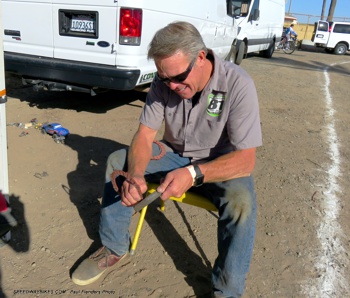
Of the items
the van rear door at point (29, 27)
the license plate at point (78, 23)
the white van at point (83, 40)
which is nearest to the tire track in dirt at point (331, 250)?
the white van at point (83, 40)

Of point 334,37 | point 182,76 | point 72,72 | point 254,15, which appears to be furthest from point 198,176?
point 334,37

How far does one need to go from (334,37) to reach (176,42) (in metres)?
23.4

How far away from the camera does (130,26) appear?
4.12 meters

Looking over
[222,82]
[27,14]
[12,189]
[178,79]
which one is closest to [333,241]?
[222,82]

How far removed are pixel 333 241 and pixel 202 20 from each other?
4.14 m

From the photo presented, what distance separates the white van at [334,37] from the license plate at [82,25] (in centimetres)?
2147

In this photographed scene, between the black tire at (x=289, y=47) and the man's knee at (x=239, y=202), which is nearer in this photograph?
the man's knee at (x=239, y=202)

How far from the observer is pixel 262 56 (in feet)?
52.1

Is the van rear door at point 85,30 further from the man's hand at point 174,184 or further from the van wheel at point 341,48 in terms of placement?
the van wheel at point 341,48

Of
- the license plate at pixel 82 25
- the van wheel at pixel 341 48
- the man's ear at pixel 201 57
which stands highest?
the man's ear at pixel 201 57

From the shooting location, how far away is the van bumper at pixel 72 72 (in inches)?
168

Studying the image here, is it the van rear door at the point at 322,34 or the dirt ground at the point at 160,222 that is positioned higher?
the van rear door at the point at 322,34

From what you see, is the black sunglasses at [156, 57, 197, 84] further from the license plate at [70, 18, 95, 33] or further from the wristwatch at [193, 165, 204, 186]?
the license plate at [70, 18, 95, 33]

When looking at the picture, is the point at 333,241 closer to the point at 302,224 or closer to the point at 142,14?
the point at 302,224
